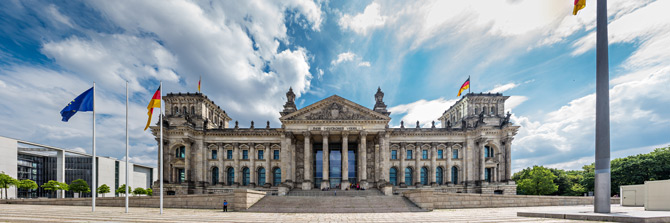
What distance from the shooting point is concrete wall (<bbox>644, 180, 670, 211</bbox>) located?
22266 millimetres

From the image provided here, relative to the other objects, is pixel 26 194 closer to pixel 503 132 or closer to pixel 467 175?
pixel 467 175

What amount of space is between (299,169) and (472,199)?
2948 centimetres

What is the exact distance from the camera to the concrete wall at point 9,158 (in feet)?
205

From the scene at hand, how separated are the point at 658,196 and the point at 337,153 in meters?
39.7

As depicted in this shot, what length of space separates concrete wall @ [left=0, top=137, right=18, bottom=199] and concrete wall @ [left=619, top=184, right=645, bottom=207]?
326 ft

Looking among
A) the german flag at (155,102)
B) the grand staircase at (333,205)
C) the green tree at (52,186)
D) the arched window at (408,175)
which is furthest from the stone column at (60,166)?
the arched window at (408,175)

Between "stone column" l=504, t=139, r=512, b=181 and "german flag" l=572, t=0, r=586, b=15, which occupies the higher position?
"german flag" l=572, t=0, r=586, b=15

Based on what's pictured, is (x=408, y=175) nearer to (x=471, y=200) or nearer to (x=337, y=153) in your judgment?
(x=337, y=153)

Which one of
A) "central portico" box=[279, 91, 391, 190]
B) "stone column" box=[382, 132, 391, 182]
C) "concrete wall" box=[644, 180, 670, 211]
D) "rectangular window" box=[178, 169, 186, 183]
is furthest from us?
"rectangular window" box=[178, 169, 186, 183]

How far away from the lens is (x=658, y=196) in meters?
22.7

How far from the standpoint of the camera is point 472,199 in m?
33.1

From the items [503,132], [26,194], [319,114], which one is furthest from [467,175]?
[26,194]

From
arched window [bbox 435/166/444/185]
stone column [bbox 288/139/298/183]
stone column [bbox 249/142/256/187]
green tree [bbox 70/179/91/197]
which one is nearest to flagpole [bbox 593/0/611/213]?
arched window [bbox 435/166/444/185]

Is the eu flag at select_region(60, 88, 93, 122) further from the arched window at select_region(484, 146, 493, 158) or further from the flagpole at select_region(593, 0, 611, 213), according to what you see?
the arched window at select_region(484, 146, 493, 158)
